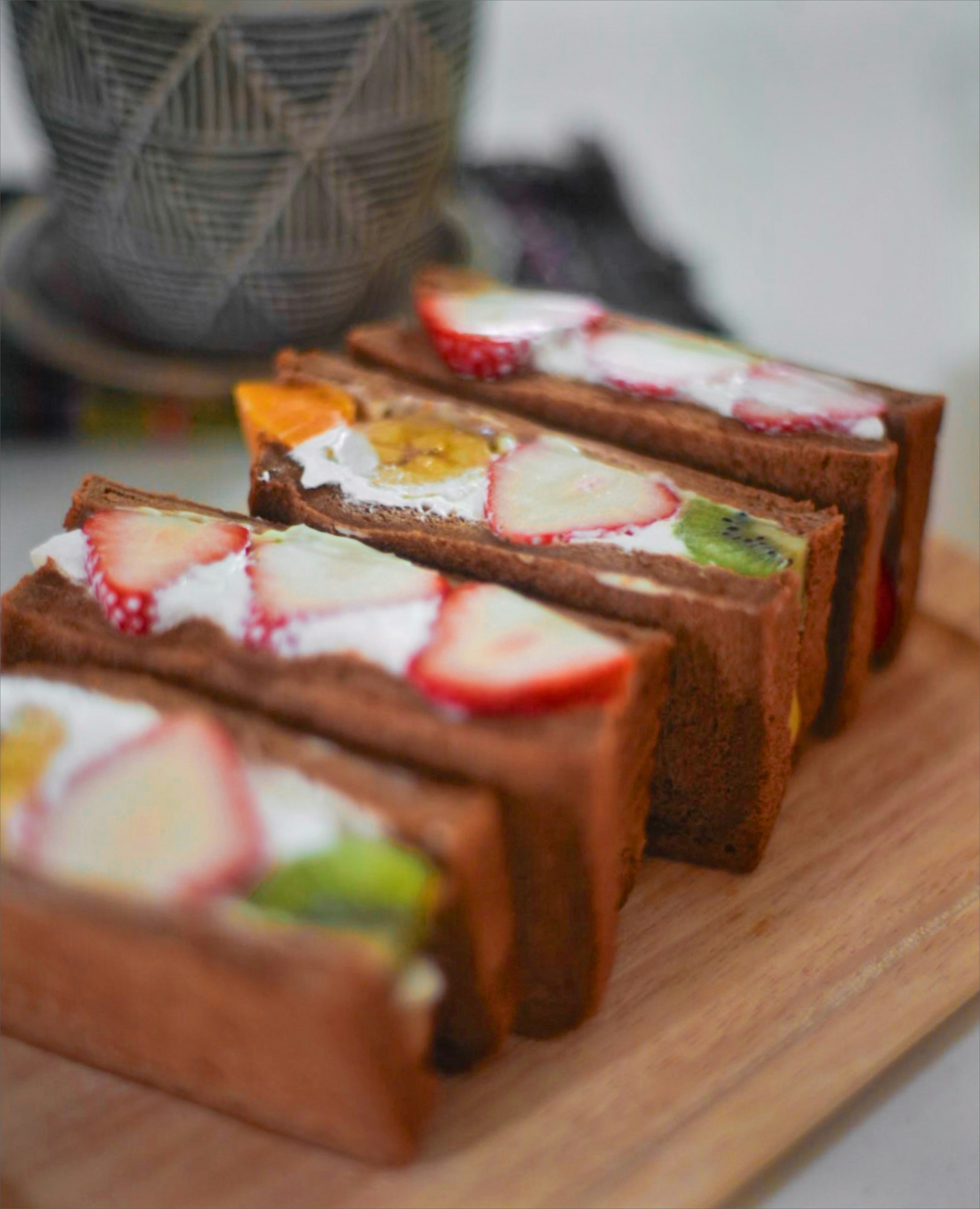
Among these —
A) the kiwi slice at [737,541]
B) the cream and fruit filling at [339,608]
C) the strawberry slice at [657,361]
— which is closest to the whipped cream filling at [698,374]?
the strawberry slice at [657,361]

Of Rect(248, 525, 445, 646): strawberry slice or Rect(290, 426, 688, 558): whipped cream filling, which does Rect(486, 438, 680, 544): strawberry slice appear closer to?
Rect(290, 426, 688, 558): whipped cream filling

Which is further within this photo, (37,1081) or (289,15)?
(289,15)

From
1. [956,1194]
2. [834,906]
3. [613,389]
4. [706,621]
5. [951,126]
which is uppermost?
[951,126]

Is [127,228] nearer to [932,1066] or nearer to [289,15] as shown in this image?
[289,15]

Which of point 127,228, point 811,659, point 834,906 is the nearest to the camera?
point 834,906

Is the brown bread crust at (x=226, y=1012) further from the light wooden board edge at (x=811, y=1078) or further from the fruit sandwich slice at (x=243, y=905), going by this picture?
the light wooden board edge at (x=811, y=1078)

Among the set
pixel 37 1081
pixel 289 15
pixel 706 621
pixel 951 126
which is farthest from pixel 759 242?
pixel 37 1081

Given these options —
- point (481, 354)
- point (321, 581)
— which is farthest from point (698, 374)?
point (321, 581)
